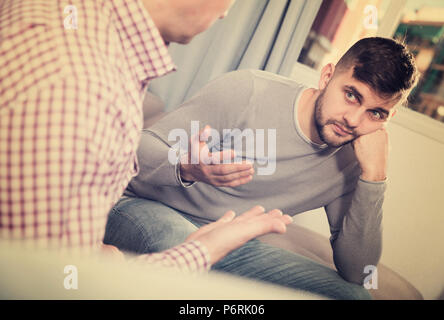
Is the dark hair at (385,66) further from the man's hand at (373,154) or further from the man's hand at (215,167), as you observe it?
the man's hand at (215,167)

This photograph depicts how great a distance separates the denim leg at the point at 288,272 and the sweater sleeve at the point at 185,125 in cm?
26

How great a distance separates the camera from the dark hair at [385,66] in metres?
0.67

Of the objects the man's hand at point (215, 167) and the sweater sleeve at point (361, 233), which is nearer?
the man's hand at point (215, 167)

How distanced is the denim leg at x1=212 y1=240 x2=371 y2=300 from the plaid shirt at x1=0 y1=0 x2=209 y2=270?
0.48m

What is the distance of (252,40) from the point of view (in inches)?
42.3

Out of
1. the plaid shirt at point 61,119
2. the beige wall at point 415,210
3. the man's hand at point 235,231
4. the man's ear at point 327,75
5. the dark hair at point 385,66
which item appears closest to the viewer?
the plaid shirt at point 61,119

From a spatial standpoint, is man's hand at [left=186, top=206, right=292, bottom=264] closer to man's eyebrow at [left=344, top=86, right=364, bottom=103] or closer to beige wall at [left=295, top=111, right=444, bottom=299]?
man's eyebrow at [left=344, top=86, right=364, bottom=103]

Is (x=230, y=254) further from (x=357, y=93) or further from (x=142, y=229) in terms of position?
(x=357, y=93)

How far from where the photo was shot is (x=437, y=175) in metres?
0.99

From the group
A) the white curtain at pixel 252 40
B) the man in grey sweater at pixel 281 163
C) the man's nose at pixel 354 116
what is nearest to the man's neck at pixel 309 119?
the man in grey sweater at pixel 281 163

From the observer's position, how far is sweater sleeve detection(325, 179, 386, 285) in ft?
2.39

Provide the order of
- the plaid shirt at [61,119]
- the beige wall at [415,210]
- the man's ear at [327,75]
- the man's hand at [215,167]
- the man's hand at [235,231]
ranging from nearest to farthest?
the plaid shirt at [61,119], the man's hand at [235,231], the man's hand at [215,167], the man's ear at [327,75], the beige wall at [415,210]
